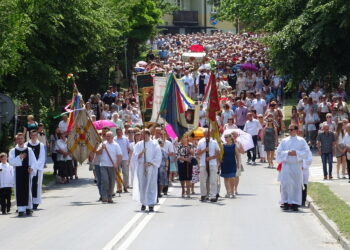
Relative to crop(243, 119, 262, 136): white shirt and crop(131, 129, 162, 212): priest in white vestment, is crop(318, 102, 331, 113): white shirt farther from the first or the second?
crop(131, 129, 162, 212): priest in white vestment

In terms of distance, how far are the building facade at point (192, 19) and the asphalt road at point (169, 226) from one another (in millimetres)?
98673

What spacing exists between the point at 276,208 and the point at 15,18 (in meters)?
8.94

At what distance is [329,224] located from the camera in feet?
56.9

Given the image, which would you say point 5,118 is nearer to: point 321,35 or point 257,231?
point 257,231

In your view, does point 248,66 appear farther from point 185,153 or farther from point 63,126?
point 185,153

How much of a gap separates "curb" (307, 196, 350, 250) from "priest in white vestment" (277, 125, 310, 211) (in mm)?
469

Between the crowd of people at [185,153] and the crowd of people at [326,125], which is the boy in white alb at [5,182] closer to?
the crowd of people at [185,153]

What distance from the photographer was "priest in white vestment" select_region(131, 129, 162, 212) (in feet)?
68.8

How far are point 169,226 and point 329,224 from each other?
2.93 m

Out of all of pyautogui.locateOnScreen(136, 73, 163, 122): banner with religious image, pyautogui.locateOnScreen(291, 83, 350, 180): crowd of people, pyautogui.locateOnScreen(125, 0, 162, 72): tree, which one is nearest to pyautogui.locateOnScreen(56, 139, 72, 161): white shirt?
pyautogui.locateOnScreen(136, 73, 163, 122): banner with religious image

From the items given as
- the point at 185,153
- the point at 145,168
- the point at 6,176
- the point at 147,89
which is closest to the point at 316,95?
the point at 147,89

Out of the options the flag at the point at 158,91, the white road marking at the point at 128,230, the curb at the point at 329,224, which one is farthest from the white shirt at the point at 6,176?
the curb at the point at 329,224

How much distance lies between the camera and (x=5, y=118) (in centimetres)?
2469

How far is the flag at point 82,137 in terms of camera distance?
2541 cm
